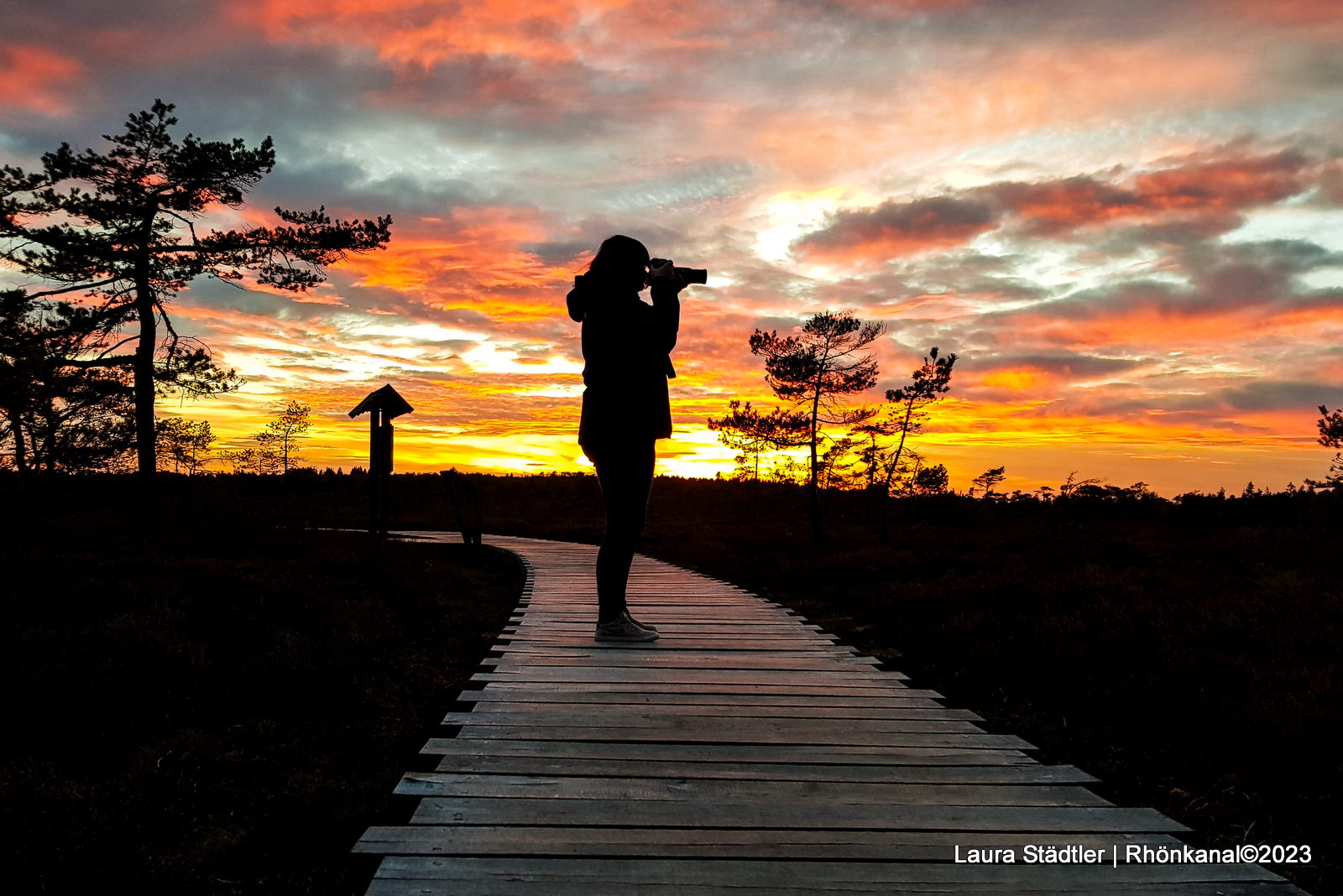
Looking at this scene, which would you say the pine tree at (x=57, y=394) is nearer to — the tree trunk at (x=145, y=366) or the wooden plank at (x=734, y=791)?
the tree trunk at (x=145, y=366)

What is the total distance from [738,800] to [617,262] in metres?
3.86

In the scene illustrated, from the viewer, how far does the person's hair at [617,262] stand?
546cm

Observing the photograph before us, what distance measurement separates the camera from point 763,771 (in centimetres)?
321

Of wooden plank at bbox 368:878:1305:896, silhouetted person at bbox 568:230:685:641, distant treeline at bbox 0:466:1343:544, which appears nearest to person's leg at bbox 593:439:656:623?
silhouetted person at bbox 568:230:685:641

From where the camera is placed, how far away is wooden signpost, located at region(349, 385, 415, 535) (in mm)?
17594

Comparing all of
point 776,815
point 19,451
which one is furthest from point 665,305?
point 19,451

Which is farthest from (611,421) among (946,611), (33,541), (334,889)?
(33,541)

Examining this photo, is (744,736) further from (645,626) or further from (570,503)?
(570,503)

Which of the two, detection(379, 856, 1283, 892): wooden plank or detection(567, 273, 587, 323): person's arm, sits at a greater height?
detection(567, 273, 587, 323): person's arm

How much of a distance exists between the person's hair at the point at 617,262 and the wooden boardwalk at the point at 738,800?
282 cm

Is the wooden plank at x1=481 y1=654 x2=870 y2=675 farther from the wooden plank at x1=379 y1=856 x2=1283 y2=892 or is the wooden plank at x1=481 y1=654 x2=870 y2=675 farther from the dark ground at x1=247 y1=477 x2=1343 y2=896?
the wooden plank at x1=379 y1=856 x2=1283 y2=892

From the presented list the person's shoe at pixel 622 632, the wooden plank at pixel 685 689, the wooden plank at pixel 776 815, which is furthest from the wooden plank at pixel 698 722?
the person's shoe at pixel 622 632

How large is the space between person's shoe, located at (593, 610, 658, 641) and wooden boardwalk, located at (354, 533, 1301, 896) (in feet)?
2.77

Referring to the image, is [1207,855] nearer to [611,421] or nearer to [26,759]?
[611,421]
